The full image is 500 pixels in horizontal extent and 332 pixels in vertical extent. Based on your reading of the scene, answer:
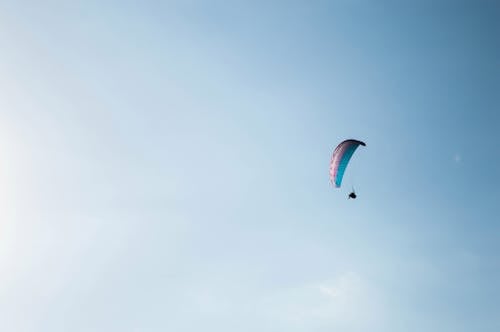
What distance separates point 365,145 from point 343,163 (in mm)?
3494

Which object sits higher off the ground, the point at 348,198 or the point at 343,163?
the point at 343,163

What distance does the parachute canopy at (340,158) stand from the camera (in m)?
40.2

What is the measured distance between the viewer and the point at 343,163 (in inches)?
1635

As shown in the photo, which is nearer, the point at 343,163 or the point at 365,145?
the point at 365,145

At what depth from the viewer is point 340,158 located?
135ft

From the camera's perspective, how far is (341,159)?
1624 inches

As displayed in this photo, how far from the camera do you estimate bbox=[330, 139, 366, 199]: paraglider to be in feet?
132

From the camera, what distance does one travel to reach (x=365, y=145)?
38.8 metres

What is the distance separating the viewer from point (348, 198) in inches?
1578

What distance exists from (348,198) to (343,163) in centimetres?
362

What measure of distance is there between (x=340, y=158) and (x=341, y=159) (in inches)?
5.7

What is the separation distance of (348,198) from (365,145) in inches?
208

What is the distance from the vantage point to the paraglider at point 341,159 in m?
40.2
